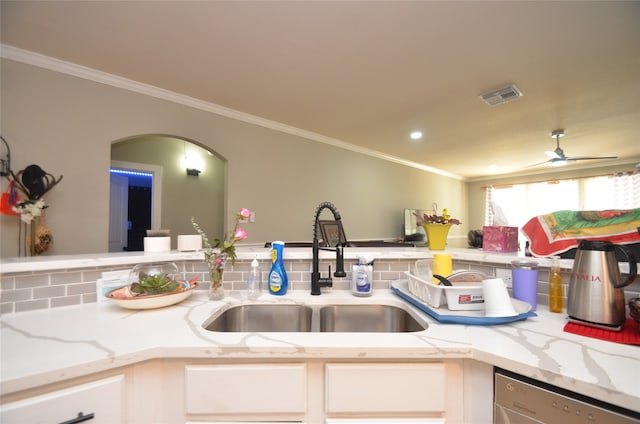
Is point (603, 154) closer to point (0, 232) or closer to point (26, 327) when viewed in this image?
point (26, 327)

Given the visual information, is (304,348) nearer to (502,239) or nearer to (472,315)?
(472,315)

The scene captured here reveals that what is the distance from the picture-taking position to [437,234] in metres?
1.49

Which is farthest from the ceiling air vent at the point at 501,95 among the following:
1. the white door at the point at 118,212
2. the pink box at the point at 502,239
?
the white door at the point at 118,212

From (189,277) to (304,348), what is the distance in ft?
2.79

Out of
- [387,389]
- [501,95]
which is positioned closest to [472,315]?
[387,389]

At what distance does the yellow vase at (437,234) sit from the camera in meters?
1.48

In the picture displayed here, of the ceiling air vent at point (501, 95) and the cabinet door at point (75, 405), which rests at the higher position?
the ceiling air vent at point (501, 95)

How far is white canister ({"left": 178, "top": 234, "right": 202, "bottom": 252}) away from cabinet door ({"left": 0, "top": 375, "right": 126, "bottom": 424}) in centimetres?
72

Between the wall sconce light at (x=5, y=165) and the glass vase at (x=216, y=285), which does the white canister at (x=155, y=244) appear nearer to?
the glass vase at (x=216, y=285)

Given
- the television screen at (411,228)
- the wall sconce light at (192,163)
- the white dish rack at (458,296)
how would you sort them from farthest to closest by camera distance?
1. the television screen at (411,228)
2. the wall sconce light at (192,163)
3. the white dish rack at (458,296)

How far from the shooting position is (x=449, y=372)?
2.60 ft

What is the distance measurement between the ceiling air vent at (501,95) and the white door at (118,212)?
4568 millimetres

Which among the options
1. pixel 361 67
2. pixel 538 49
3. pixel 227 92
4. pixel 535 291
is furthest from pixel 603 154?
pixel 227 92

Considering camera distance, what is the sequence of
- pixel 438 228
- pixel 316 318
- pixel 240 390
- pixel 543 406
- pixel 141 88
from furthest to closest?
pixel 141 88, pixel 438 228, pixel 316 318, pixel 240 390, pixel 543 406
